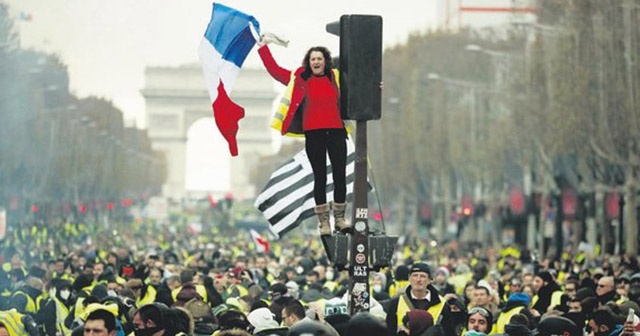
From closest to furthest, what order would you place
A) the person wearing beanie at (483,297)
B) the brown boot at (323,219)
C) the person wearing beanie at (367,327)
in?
1. the person wearing beanie at (367,327)
2. the brown boot at (323,219)
3. the person wearing beanie at (483,297)

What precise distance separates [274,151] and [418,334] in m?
171

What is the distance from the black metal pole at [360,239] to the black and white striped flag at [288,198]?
22.8 feet

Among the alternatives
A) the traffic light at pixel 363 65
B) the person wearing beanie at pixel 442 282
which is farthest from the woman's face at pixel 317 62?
the person wearing beanie at pixel 442 282

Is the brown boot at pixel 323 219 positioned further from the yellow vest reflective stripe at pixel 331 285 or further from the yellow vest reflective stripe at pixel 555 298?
the yellow vest reflective stripe at pixel 331 285

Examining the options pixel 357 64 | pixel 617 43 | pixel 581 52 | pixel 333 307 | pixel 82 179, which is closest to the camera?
pixel 357 64

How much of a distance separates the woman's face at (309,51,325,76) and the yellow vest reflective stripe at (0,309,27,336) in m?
2.91

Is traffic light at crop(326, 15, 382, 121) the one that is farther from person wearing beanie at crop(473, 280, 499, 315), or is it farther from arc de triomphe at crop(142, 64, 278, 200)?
arc de triomphe at crop(142, 64, 278, 200)

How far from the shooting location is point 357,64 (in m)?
12.5

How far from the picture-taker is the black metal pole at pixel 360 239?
12.6 meters

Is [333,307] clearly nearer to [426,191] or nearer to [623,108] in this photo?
[623,108]

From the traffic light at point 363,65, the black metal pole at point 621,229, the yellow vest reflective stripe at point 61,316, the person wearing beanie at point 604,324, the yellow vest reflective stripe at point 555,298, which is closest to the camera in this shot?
the traffic light at point 363,65

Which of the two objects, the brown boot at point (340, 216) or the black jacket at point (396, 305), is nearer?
the brown boot at point (340, 216)

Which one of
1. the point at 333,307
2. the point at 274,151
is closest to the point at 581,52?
the point at 333,307

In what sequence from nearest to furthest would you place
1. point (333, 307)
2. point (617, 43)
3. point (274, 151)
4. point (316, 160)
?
point (316, 160) → point (333, 307) → point (617, 43) → point (274, 151)
